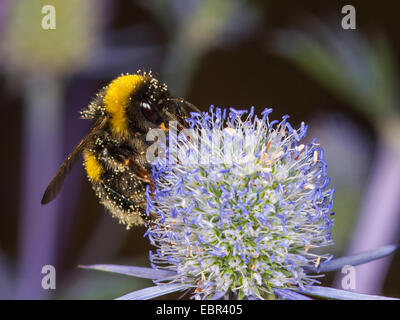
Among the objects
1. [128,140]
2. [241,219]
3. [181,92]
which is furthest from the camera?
[181,92]

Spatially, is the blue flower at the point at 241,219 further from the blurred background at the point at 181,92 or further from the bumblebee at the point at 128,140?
the blurred background at the point at 181,92

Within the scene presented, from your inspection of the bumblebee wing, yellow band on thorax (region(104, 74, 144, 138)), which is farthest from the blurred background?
the bumblebee wing

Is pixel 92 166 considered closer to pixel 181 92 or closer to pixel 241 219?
pixel 241 219

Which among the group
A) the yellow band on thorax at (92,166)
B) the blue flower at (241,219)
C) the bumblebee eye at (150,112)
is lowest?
the blue flower at (241,219)

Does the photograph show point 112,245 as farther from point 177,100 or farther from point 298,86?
point 298,86

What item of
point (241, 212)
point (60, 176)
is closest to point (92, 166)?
point (60, 176)

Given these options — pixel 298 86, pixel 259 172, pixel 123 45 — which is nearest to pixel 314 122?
pixel 298 86

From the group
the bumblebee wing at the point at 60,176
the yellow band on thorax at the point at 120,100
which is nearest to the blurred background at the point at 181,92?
the yellow band on thorax at the point at 120,100
